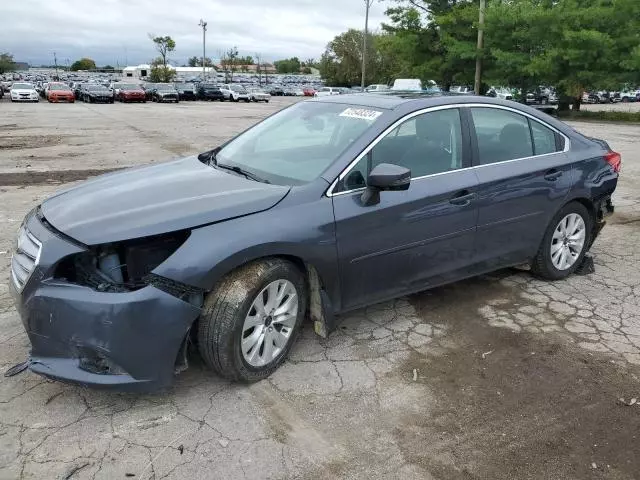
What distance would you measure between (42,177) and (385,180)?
8.24 meters

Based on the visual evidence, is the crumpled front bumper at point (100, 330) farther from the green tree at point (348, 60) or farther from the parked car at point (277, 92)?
the green tree at point (348, 60)

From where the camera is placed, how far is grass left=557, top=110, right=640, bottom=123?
30.2 metres

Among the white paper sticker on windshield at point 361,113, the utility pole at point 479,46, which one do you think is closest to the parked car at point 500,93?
the utility pole at point 479,46

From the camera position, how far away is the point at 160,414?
296 centimetres

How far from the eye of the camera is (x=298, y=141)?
4.04 metres

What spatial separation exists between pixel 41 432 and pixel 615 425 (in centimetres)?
295

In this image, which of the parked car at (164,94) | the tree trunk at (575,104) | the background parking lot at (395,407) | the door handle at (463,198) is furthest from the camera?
the parked car at (164,94)

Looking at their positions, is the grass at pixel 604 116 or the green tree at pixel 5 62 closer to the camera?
the grass at pixel 604 116

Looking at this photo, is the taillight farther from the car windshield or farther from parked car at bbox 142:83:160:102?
parked car at bbox 142:83:160:102

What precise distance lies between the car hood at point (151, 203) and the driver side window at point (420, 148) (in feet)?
1.87

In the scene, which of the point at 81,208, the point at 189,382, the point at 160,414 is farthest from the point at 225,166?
the point at 160,414

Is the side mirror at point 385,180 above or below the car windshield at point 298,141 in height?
below

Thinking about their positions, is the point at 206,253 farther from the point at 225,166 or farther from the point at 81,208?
the point at 225,166

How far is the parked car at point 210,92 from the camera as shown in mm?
49781
